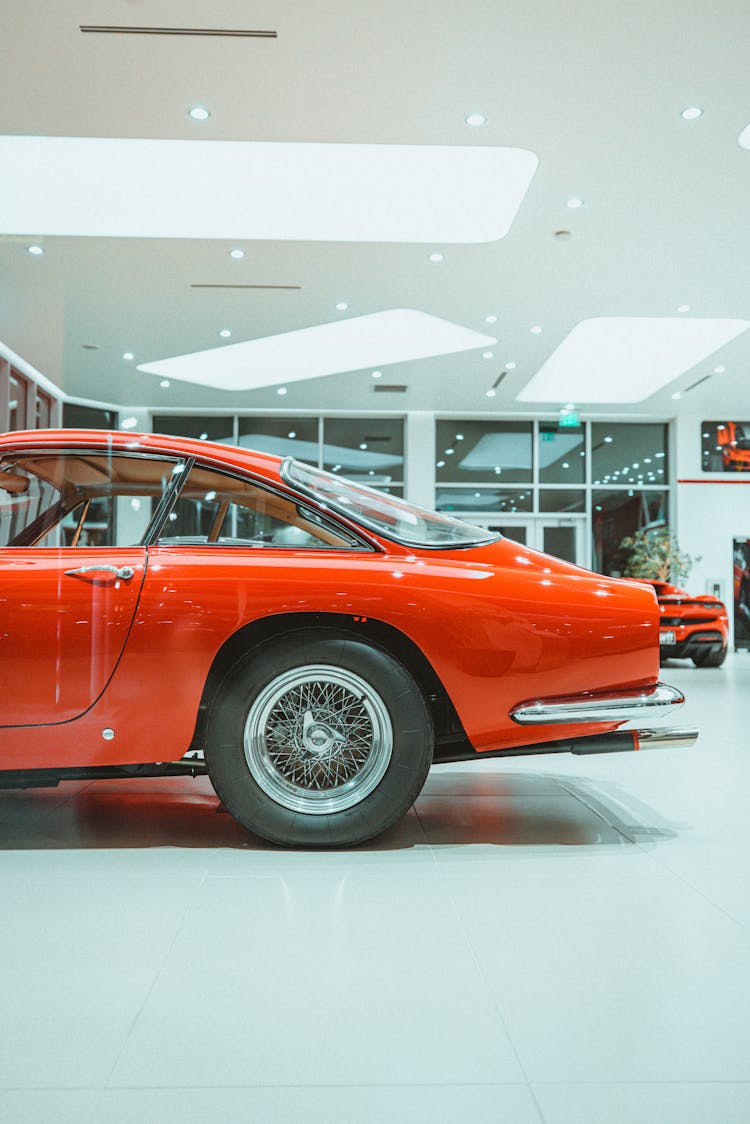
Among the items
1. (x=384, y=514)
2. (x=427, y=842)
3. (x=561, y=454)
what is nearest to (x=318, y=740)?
(x=427, y=842)

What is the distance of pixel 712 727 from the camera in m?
5.26

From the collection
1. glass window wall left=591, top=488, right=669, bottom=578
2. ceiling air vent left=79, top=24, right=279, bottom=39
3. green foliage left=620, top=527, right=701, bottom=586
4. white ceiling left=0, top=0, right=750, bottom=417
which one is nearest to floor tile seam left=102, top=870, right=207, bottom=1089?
white ceiling left=0, top=0, right=750, bottom=417

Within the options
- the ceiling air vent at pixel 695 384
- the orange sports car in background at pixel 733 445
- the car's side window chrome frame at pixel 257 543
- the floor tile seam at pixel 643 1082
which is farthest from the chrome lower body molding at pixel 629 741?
the orange sports car in background at pixel 733 445

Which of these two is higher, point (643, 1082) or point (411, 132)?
point (411, 132)

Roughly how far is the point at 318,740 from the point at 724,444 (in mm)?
14859

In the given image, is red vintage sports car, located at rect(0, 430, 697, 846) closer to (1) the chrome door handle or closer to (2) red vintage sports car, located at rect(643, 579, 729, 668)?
(1) the chrome door handle

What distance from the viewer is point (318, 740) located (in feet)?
8.25

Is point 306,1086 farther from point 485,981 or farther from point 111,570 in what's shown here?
point 111,570

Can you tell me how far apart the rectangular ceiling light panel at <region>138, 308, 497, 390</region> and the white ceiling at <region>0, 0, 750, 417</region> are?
1.04 feet

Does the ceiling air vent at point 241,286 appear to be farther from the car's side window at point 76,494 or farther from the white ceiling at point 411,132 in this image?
the car's side window at point 76,494

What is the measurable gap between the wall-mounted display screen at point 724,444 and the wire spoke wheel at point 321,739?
1462 centimetres

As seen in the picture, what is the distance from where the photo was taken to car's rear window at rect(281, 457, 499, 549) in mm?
2709

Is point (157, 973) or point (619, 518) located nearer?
point (157, 973)

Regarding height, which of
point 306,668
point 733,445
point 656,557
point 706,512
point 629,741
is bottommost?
point 629,741
